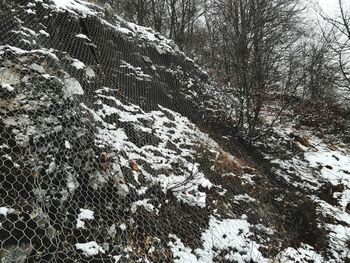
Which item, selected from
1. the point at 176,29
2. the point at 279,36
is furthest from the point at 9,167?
the point at 176,29

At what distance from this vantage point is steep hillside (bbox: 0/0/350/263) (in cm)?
247

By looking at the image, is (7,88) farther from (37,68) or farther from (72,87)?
(72,87)

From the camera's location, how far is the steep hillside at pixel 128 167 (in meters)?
2.47

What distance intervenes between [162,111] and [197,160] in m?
1.26

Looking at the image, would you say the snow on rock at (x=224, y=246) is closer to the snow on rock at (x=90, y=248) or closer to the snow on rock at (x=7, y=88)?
the snow on rock at (x=90, y=248)

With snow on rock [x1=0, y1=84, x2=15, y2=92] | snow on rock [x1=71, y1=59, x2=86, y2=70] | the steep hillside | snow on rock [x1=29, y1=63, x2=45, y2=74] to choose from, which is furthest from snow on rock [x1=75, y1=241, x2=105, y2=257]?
snow on rock [x1=71, y1=59, x2=86, y2=70]

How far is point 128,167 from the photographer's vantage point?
346 cm

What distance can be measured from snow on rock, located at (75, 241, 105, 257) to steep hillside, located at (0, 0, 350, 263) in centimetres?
1

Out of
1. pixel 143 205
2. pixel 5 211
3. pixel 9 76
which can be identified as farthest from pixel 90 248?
pixel 9 76

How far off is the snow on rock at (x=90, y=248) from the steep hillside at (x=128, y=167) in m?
0.01

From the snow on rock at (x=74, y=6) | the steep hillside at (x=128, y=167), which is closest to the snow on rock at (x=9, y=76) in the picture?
the steep hillside at (x=128, y=167)

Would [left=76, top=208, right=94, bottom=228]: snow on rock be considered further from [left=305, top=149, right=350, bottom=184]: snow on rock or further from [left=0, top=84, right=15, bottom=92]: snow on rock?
[left=305, top=149, right=350, bottom=184]: snow on rock

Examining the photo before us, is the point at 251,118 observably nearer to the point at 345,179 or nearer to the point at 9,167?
the point at 345,179

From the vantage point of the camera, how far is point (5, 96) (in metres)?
2.94
